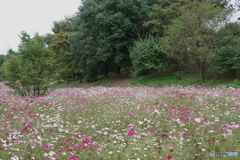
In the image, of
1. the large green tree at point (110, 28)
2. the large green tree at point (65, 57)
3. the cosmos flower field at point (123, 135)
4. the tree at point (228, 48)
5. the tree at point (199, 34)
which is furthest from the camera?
the large green tree at point (65, 57)

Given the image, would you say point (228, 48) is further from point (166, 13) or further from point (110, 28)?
point (110, 28)

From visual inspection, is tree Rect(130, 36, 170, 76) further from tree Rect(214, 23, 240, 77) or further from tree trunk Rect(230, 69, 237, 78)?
tree trunk Rect(230, 69, 237, 78)

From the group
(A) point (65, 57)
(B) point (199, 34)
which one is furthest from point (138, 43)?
(A) point (65, 57)

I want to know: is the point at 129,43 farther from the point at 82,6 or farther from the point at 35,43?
the point at 35,43

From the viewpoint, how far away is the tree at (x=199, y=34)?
18797mm

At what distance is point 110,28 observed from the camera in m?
29.0

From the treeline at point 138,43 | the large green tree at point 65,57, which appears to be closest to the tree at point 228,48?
the treeline at point 138,43

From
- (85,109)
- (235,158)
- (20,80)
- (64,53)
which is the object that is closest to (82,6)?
(64,53)

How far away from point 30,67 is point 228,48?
17.8 metres

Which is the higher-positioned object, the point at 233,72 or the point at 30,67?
the point at 30,67

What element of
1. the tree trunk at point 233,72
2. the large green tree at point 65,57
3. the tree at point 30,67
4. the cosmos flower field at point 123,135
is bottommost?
the cosmos flower field at point 123,135

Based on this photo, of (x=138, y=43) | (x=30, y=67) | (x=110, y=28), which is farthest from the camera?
(x=110, y=28)

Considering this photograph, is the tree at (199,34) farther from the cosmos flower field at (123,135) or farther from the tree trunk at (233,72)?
the cosmos flower field at (123,135)

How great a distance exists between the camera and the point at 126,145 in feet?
17.5
